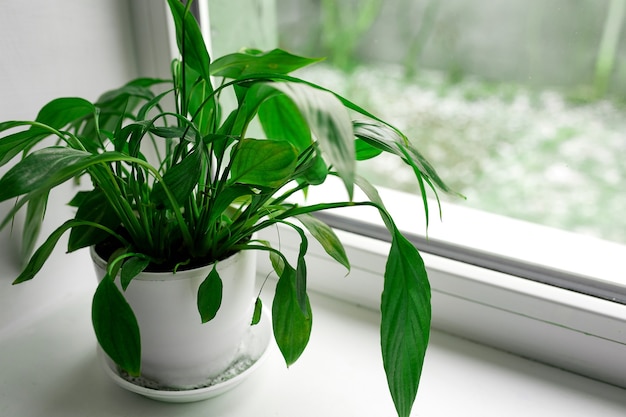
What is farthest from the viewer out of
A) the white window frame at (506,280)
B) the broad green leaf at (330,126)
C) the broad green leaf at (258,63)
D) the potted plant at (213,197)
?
the white window frame at (506,280)

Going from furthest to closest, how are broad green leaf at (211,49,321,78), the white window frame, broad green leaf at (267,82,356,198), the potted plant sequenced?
the white window frame
broad green leaf at (211,49,321,78)
the potted plant
broad green leaf at (267,82,356,198)

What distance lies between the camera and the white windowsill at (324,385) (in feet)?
2.20

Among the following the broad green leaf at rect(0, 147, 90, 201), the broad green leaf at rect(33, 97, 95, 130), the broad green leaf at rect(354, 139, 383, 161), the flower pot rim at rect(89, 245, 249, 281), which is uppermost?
the broad green leaf at rect(0, 147, 90, 201)

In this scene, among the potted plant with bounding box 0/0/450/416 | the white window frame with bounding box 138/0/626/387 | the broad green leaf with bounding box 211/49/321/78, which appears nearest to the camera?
the potted plant with bounding box 0/0/450/416

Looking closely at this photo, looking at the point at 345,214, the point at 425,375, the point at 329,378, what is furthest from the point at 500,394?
the point at 345,214

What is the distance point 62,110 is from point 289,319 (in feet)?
1.15

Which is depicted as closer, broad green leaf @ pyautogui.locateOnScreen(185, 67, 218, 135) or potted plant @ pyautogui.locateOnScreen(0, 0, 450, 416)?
potted plant @ pyautogui.locateOnScreen(0, 0, 450, 416)

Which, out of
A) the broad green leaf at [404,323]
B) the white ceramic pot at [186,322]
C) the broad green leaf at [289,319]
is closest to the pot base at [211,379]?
the white ceramic pot at [186,322]

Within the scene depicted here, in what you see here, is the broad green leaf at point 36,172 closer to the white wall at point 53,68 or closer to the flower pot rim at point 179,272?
the flower pot rim at point 179,272

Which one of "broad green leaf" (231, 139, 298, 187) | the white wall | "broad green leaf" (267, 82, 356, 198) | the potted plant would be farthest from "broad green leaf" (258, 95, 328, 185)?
the white wall

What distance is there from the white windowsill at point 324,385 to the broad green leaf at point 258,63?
374 mm

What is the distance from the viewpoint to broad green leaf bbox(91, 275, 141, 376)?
1.67 feet

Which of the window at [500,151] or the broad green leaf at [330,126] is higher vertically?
the broad green leaf at [330,126]

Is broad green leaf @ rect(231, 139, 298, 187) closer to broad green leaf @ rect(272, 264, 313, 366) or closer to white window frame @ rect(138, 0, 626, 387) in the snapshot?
broad green leaf @ rect(272, 264, 313, 366)
